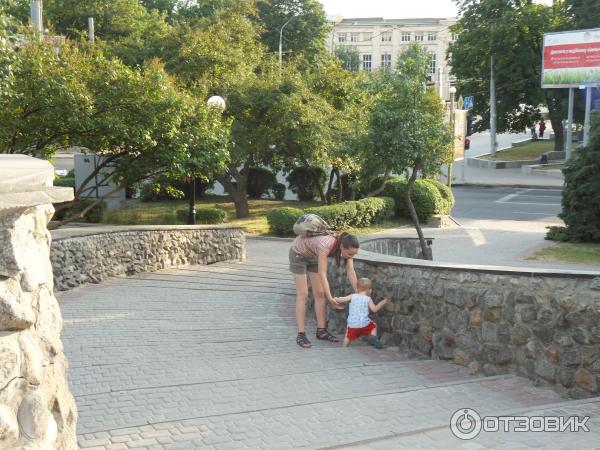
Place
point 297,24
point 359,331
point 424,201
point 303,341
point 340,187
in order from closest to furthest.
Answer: point 303,341, point 359,331, point 424,201, point 340,187, point 297,24

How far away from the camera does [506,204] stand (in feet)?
94.2

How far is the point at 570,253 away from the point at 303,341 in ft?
33.9

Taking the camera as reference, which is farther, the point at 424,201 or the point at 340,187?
the point at 340,187

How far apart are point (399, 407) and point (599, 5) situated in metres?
38.6

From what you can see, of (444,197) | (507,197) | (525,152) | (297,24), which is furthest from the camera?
(297,24)

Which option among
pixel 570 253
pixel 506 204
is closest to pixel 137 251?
pixel 570 253

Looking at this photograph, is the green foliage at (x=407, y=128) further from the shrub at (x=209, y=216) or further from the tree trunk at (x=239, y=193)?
the tree trunk at (x=239, y=193)

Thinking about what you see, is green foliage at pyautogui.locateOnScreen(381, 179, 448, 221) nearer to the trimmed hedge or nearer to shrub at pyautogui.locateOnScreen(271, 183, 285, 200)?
the trimmed hedge

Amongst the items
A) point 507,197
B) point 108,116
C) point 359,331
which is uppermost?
point 108,116

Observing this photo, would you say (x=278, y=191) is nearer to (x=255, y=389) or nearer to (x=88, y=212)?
(x=88, y=212)

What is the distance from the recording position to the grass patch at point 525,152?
43.9 metres

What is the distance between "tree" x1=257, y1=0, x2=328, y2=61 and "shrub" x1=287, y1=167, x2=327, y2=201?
29428 mm

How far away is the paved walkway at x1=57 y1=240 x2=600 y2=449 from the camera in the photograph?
5066 millimetres

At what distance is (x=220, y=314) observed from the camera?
10219mm
